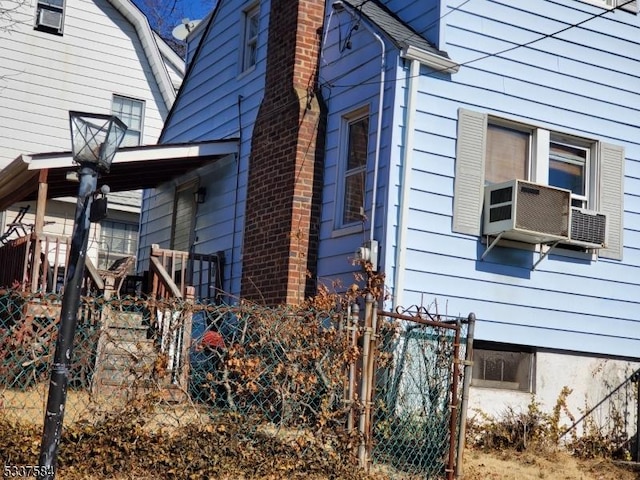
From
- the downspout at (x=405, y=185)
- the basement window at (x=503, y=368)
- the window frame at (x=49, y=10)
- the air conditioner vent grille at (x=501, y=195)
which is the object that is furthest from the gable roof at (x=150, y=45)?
the basement window at (x=503, y=368)

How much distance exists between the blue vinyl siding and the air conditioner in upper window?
9707 mm

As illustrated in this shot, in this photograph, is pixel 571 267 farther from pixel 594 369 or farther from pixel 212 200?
pixel 212 200

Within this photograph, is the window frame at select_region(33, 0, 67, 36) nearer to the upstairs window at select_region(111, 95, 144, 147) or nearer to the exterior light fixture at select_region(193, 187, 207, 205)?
the upstairs window at select_region(111, 95, 144, 147)

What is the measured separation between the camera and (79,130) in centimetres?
570

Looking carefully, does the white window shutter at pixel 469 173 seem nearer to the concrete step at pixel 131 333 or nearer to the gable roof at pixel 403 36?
the gable roof at pixel 403 36

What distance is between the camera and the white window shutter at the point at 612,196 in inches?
417

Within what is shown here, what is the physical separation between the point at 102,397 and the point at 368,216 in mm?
3923

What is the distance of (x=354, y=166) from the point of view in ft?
33.8

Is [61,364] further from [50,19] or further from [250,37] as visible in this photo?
[50,19]

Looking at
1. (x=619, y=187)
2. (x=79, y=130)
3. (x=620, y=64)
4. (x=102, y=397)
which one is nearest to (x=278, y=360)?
(x=102, y=397)

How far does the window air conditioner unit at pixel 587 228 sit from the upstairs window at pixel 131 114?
37.9 ft

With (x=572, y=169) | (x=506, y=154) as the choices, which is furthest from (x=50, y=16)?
(x=572, y=169)

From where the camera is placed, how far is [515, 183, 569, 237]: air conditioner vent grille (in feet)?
31.1

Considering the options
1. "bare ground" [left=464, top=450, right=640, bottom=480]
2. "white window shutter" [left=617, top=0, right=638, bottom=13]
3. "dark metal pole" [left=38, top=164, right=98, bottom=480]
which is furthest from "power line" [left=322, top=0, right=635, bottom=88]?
"dark metal pole" [left=38, top=164, right=98, bottom=480]
